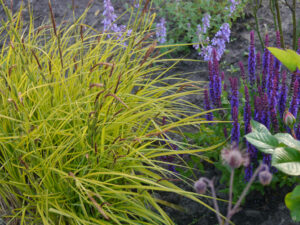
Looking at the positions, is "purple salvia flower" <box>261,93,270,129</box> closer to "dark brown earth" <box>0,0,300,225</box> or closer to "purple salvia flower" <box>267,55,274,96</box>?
"purple salvia flower" <box>267,55,274,96</box>

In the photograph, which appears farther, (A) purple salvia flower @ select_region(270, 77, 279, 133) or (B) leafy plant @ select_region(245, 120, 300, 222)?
(A) purple salvia flower @ select_region(270, 77, 279, 133)

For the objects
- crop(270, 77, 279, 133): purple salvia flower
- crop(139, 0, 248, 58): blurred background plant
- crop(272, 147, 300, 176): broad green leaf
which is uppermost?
crop(139, 0, 248, 58): blurred background plant

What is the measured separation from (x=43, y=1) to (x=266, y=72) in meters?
3.75

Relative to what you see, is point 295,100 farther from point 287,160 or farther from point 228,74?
point 228,74

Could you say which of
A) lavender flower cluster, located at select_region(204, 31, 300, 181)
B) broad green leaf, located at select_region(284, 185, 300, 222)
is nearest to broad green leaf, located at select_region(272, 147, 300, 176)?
broad green leaf, located at select_region(284, 185, 300, 222)

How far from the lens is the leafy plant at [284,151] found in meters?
1.53

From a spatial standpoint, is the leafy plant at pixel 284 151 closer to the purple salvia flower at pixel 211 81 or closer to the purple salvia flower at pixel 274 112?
the purple salvia flower at pixel 274 112

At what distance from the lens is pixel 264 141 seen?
1661 millimetres

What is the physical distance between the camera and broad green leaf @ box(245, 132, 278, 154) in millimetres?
1636

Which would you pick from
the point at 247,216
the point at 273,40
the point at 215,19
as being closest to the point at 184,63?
the point at 215,19

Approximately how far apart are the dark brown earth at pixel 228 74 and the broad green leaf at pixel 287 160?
55cm

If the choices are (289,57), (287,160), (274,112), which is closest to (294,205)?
(287,160)

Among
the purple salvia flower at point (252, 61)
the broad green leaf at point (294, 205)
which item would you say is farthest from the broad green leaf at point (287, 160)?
the purple salvia flower at point (252, 61)

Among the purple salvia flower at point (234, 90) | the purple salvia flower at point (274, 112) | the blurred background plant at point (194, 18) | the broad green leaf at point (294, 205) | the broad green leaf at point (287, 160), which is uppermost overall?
the blurred background plant at point (194, 18)
